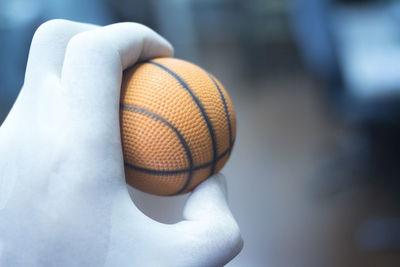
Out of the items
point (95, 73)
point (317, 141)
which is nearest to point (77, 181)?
point (95, 73)

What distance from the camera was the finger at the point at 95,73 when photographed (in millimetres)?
466

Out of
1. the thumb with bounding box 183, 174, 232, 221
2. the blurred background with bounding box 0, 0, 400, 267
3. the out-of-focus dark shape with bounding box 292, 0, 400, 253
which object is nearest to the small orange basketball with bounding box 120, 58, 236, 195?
the thumb with bounding box 183, 174, 232, 221

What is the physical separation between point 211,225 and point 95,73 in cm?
25

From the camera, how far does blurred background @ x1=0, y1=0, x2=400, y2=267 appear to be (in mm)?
1442

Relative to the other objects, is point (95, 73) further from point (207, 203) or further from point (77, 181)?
point (207, 203)

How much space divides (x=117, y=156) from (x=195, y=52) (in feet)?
11.2

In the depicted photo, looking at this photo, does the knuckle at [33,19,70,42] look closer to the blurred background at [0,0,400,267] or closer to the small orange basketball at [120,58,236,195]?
the small orange basketball at [120,58,236,195]

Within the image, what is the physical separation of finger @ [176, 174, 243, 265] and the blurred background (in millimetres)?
348

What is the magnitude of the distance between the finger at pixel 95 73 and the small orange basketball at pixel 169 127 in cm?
6

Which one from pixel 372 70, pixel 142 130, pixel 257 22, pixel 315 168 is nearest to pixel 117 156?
pixel 142 130

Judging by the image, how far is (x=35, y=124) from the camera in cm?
49

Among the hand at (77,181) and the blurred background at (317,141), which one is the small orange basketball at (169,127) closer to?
the hand at (77,181)

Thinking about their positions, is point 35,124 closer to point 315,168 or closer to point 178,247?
point 178,247

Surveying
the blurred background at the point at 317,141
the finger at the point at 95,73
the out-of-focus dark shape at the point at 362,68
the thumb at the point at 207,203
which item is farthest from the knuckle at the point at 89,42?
the out-of-focus dark shape at the point at 362,68
